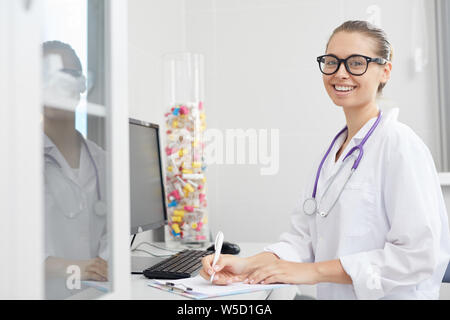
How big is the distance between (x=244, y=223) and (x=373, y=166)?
148 cm

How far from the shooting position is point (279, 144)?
8.56 ft

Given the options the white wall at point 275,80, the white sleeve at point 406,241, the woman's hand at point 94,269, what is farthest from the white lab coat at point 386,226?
the white wall at point 275,80

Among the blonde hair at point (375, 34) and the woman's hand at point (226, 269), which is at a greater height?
the blonde hair at point (375, 34)

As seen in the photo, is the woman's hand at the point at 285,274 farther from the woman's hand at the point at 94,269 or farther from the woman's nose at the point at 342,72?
the woman's nose at the point at 342,72

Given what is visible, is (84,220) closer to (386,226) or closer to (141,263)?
(141,263)

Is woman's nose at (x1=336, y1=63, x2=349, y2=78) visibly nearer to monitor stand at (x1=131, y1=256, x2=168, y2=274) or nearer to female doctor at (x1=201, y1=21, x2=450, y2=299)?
female doctor at (x1=201, y1=21, x2=450, y2=299)

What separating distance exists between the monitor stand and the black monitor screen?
10cm

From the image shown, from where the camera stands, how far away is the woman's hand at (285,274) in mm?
1139

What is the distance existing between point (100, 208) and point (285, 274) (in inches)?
18.7

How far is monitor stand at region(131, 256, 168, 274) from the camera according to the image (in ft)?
4.77

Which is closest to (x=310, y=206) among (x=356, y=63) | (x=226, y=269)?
(x=226, y=269)

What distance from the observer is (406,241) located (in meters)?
1.11

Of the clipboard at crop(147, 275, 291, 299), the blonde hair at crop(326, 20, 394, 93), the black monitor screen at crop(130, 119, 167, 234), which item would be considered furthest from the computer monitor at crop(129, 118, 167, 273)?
the blonde hair at crop(326, 20, 394, 93)
